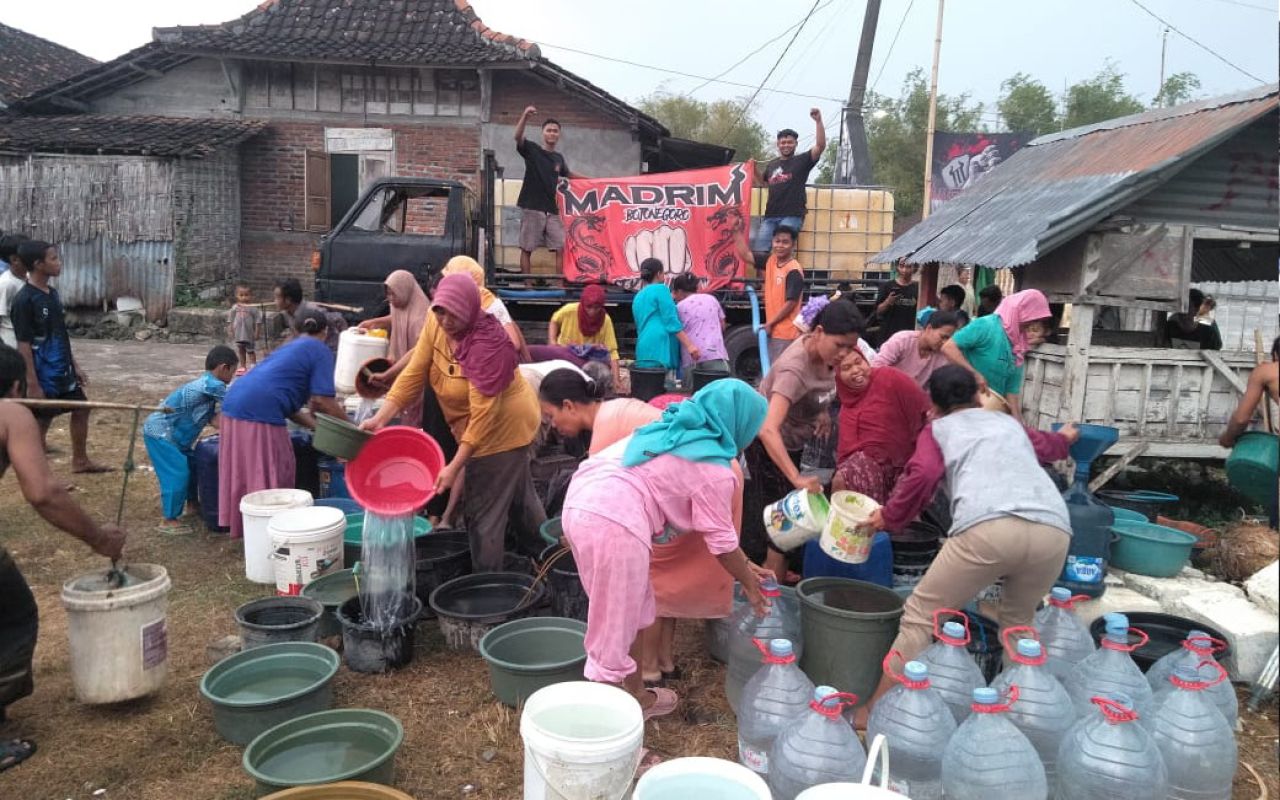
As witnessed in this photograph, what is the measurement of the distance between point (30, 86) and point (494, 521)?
19.4 metres

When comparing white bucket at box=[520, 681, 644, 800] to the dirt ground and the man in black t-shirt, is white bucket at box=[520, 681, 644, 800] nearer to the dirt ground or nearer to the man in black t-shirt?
the dirt ground

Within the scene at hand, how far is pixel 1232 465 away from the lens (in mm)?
5207

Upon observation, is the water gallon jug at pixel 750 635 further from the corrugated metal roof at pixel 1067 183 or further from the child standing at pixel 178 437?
the child standing at pixel 178 437

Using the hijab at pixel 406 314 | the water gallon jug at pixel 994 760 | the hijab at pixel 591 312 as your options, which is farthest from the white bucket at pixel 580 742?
the hijab at pixel 591 312

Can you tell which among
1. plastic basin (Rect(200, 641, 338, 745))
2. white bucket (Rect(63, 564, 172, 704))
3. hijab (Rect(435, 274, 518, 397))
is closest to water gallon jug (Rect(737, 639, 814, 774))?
plastic basin (Rect(200, 641, 338, 745))

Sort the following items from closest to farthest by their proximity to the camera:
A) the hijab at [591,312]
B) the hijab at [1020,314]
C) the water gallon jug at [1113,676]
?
1. the water gallon jug at [1113,676]
2. the hijab at [1020,314]
3. the hijab at [591,312]

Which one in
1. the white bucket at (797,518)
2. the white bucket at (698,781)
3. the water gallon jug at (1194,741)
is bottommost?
the water gallon jug at (1194,741)

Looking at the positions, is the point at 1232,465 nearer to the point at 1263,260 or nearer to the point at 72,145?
the point at 1263,260

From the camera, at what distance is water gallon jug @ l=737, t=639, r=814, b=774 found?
3.25 metres

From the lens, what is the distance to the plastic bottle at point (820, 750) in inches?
113

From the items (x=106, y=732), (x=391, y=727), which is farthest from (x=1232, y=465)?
(x=106, y=732)

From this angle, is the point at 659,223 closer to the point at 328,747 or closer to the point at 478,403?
the point at 478,403

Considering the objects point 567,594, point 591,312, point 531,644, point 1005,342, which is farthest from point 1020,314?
point 531,644

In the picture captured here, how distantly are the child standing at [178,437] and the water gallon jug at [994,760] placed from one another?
5.30 metres
